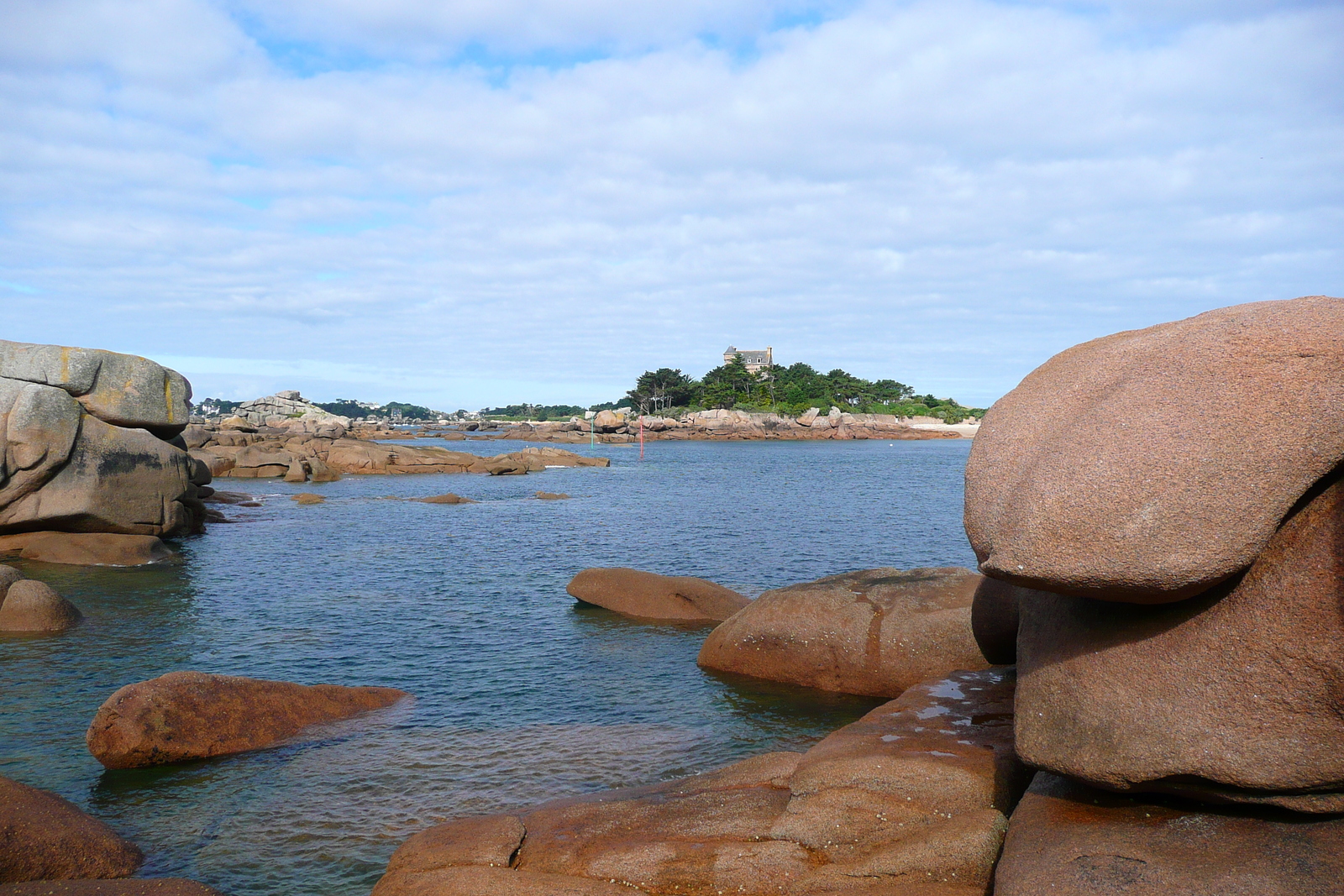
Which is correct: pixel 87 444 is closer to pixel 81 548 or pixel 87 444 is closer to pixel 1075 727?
pixel 81 548

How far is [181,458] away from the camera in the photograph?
26188 mm

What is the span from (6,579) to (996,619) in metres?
17.3

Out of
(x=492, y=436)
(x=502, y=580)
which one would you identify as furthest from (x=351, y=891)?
(x=492, y=436)

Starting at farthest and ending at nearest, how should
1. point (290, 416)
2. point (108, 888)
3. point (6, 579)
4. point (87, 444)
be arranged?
point (290, 416) < point (87, 444) < point (6, 579) < point (108, 888)

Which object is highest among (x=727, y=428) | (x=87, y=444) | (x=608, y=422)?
(x=608, y=422)

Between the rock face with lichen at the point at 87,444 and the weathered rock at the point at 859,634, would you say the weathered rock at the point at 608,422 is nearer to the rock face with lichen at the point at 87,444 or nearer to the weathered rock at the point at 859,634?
the rock face with lichen at the point at 87,444

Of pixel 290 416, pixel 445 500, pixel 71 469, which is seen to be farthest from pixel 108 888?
pixel 290 416

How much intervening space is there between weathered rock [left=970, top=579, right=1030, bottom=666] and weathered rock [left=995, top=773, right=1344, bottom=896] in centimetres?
424

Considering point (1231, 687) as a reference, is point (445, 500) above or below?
below

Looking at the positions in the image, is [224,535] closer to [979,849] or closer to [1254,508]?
[979,849]

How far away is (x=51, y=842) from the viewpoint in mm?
7148

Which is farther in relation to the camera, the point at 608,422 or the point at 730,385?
the point at 730,385

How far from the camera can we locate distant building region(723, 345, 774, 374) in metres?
175

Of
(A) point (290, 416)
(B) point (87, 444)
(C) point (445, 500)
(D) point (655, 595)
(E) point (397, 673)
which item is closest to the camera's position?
(E) point (397, 673)
